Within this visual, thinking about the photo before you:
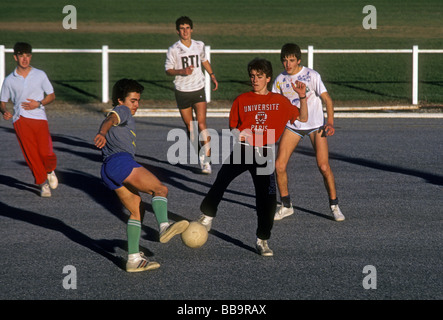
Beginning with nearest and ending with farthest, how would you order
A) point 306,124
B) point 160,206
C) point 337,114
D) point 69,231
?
point 160,206 < point 69,231 < point 306,124 < point 337,114

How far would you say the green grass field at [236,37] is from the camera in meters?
25.0

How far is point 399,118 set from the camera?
19219mm

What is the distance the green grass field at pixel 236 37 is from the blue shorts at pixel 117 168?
1530 centimetres

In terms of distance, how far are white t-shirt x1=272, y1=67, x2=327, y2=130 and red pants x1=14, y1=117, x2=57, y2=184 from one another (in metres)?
3.39

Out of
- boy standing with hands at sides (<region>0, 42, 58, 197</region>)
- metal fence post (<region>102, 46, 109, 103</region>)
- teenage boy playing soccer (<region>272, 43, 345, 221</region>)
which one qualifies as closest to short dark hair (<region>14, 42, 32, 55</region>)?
boy standing with hands at sides (<region>0, 42, 58, 197</region>)

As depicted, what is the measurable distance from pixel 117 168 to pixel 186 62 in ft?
18.4

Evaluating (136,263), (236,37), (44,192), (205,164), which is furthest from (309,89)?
(236,37)

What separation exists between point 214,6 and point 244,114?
180 feet

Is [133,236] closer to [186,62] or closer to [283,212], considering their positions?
[283,212]

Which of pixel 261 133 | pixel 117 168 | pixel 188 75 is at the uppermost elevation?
pixel 188 75

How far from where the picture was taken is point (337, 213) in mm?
9141

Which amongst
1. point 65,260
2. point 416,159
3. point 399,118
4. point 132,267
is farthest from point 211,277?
point 399,118
